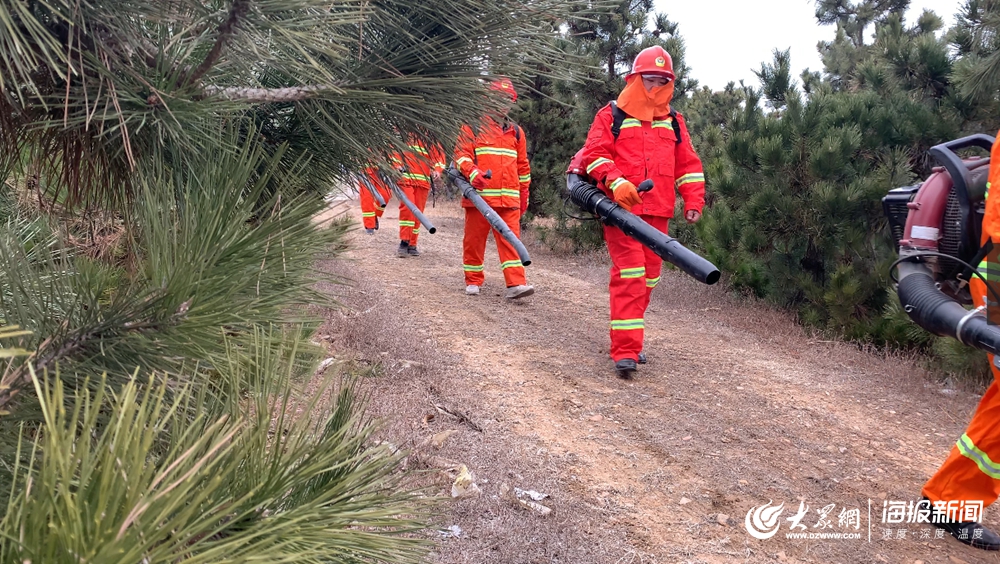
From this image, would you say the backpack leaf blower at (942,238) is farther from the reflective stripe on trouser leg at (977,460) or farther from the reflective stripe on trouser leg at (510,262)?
the reflective stripe on trouser leg at (510,262)

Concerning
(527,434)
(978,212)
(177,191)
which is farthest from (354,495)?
(527,434)

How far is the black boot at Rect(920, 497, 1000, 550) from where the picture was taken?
9.60 ft

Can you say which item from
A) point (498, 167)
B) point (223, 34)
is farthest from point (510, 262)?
point (223, 34)

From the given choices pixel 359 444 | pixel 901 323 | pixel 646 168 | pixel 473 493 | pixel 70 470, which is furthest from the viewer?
pixel 901 323

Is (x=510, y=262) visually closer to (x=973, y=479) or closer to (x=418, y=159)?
(x=973, y=479)

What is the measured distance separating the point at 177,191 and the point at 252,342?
289 mm

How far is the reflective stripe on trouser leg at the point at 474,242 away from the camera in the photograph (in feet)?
24.0

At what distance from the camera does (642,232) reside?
4.41m

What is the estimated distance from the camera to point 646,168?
493 centimetres

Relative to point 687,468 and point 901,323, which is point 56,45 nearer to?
A: point 687,468

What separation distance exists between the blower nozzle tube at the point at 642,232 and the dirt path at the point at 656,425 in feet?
2.98

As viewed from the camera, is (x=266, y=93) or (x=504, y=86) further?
(x=504, y=86)

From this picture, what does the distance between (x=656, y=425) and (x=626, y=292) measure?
1060 mm

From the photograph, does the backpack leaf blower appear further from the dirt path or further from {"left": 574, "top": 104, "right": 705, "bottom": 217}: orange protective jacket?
{"left": 574, "top": 104, "right": 705, "bottom": 217}: orange protective jacket
